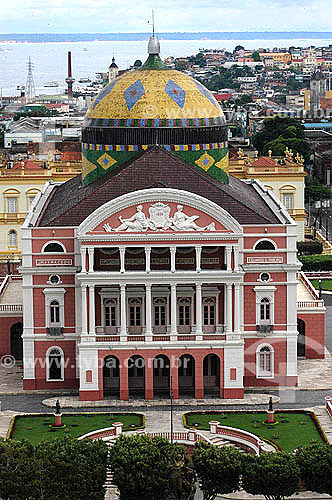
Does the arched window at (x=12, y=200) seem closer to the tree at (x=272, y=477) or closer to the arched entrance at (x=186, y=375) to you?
the arched entrance at (x=186, y=375)

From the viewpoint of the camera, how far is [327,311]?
272 feet

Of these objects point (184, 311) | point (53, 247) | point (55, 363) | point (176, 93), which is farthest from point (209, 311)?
point (176, 93)

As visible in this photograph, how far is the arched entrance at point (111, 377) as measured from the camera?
213ft

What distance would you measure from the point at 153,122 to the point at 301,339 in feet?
41.1

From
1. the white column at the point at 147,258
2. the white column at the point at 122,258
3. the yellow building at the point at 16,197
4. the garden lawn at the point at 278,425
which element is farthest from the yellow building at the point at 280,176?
the garden lawn at the point at 278,425

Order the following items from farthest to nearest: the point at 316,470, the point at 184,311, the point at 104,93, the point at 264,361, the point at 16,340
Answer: the point at 104,93, the point at 16,340, the point at 264,361, the point at 184,311, the point at 316,470

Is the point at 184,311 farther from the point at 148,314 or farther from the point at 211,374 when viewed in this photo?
the point at 211,374

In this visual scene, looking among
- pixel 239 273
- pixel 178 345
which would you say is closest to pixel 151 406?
pixel 178 345

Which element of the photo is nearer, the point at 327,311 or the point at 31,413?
the point at 31,413

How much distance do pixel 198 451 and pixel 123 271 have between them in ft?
42.7

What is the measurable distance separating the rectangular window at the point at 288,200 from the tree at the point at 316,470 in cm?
4549

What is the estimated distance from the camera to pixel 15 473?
163 ft

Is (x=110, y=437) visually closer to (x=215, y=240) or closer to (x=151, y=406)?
(x=151, y=406)

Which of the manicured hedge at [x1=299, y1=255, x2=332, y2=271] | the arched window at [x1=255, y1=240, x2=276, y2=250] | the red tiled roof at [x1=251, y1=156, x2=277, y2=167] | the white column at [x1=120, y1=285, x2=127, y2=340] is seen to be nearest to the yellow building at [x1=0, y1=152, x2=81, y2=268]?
the red tiled roof at [x1=251, y1=156, x2=277, y2=167]
